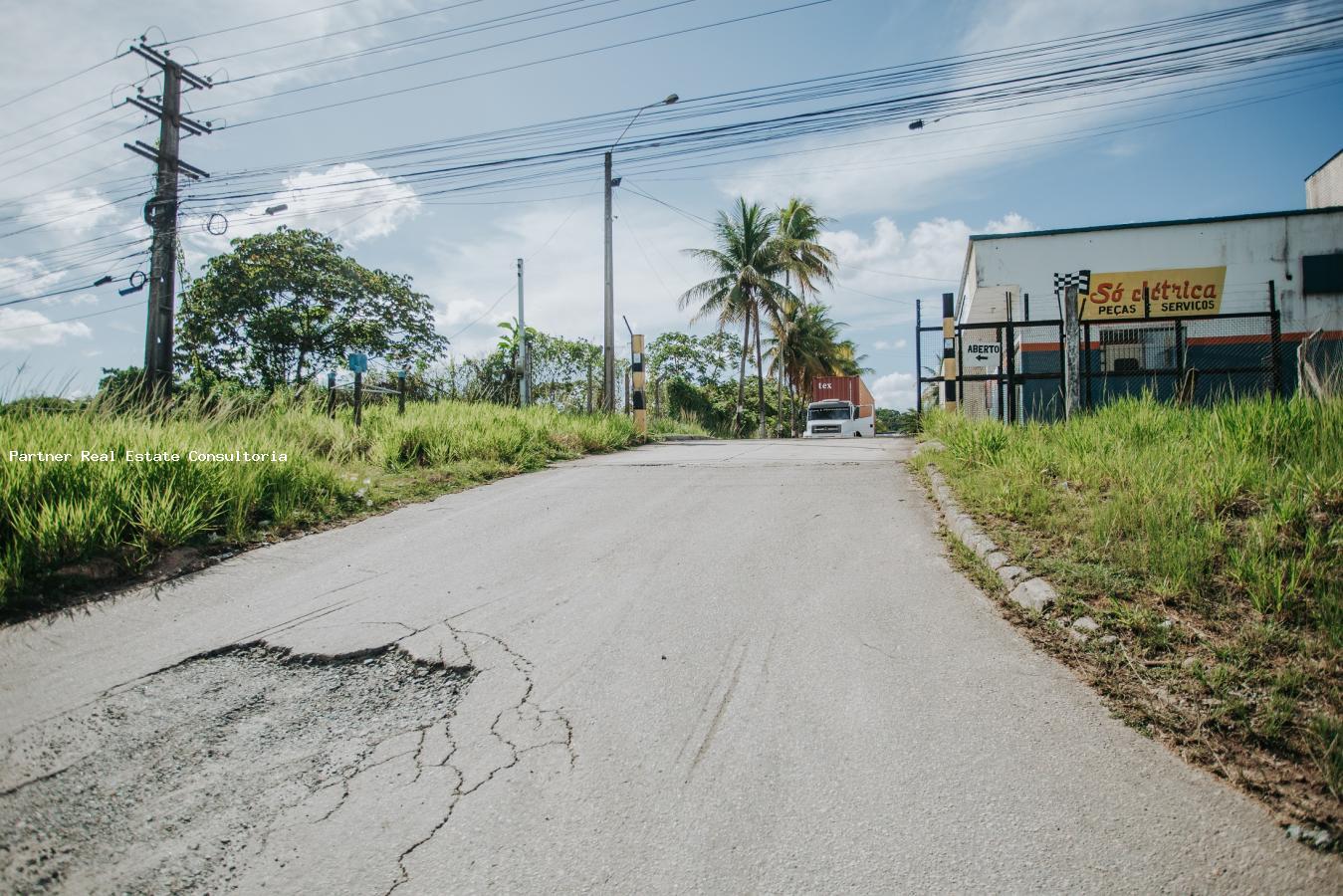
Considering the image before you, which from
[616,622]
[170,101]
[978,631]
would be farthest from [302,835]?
[170,101]

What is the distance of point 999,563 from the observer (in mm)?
4082

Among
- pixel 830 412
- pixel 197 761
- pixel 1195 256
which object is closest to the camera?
pixel 197 761

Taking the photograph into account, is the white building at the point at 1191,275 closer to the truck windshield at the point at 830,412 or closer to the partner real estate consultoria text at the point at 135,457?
the truck windshield at the point at 830,412

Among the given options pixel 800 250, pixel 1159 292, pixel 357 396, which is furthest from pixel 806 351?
pixel 357 396

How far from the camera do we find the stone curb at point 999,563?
3.54 m

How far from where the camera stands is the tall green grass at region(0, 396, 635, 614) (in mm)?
4391

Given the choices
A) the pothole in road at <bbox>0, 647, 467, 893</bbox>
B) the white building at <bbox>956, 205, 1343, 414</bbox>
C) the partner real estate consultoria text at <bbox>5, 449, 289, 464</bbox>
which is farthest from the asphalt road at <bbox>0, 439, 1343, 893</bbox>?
the white building at <bbox>956, 205, 1343, 414</bbox>

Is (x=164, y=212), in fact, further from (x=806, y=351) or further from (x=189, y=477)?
A: (x=806, y=351)

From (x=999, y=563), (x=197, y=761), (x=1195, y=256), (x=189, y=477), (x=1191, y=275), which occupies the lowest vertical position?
(x=197, y=761)

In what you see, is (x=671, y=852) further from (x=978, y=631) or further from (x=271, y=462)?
(x=271, y=462)

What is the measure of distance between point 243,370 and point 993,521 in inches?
1148

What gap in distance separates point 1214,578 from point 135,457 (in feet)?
23.9

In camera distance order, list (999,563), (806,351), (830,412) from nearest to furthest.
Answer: (999,563), (830,412), (806,351)

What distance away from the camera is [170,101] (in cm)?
1644
